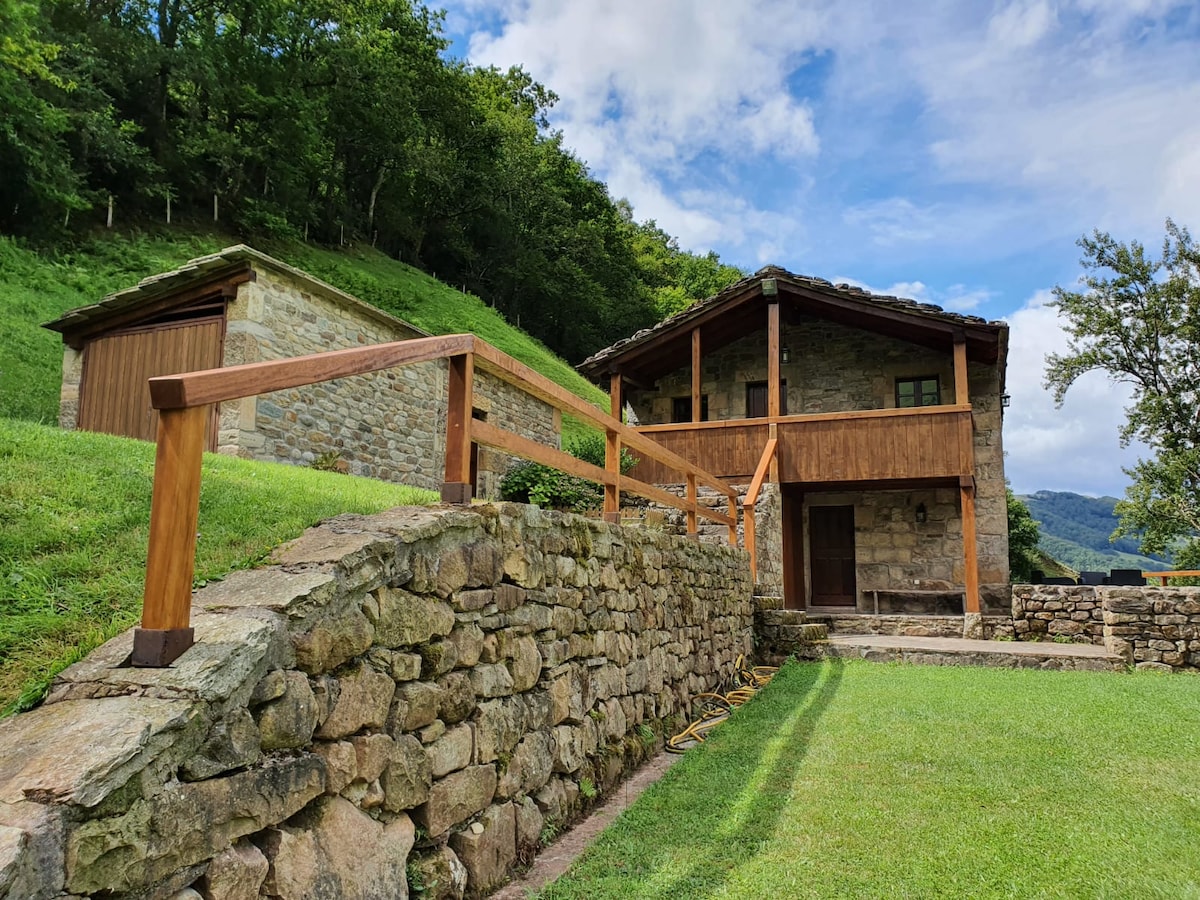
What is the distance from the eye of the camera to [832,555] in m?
14.2

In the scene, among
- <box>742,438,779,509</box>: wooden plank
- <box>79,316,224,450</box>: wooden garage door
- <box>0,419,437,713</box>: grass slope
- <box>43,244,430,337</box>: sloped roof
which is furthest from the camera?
<box>742,438,779,509</box>: wooden plank

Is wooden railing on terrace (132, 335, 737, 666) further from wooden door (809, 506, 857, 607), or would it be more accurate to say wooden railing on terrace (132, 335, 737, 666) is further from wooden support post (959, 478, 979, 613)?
wooden door (809, 506, 857, 607)

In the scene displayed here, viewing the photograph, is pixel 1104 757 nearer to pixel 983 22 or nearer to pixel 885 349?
pixel 983 22

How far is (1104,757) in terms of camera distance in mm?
4703

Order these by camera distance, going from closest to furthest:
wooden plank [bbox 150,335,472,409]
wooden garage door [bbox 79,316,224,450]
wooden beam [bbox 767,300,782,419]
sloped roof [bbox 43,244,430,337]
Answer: wooden plank [bbox 150,335,472,409]
sloped roof [bbox 43,244,430,337]
wooden garage door [bbox 79,316,224,450]
wooden beam [bbox 767,300,782,419]

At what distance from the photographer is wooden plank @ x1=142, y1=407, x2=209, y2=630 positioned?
185 centimetres

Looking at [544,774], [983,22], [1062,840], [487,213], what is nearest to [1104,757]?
[1062,840]

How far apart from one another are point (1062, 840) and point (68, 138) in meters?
23.8

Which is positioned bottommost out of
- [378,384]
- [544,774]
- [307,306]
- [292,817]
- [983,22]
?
[544,774]

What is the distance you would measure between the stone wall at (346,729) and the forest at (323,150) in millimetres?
16095

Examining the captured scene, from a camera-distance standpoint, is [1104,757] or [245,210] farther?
[245,210]

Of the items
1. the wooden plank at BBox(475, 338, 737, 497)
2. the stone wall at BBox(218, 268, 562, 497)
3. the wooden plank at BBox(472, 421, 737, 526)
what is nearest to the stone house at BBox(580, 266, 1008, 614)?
the stone wall at BBox(218, 268, 562, 497)

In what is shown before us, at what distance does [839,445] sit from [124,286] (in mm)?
14151

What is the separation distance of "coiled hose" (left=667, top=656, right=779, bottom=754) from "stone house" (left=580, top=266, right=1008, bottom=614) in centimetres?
282
